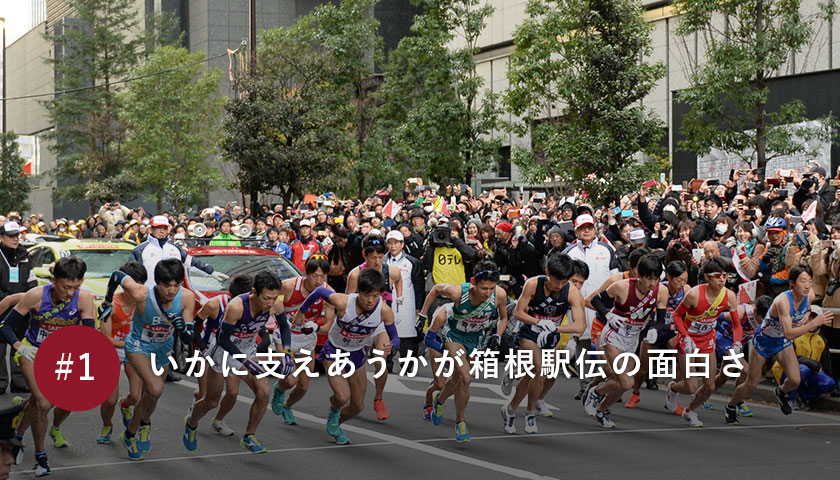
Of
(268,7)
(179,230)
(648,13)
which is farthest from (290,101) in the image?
(268,7)

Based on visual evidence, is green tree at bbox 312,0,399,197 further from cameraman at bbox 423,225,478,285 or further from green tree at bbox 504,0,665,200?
cameraman at bbox 423,225,478,285

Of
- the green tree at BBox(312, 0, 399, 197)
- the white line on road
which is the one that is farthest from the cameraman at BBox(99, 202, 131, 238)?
the white line on road

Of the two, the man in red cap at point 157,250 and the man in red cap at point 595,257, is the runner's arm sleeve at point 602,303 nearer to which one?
the man in red cap at point 595,257

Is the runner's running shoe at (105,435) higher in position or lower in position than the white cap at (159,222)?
lower

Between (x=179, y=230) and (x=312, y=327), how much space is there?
11.4 m

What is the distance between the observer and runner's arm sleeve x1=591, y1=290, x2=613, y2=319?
11.0 m

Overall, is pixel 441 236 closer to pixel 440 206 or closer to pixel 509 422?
pixel 509 422

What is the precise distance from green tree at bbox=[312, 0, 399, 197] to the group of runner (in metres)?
19.9

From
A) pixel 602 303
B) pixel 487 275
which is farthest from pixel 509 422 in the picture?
pixel 602 303

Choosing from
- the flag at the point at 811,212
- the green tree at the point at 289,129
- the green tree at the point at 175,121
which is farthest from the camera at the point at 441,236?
the green tree at the point at 175,121

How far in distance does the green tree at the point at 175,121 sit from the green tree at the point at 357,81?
13.0 m

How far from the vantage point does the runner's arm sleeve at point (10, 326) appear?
27.5 ft

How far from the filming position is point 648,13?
123 ft

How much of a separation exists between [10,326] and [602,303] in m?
5.81
